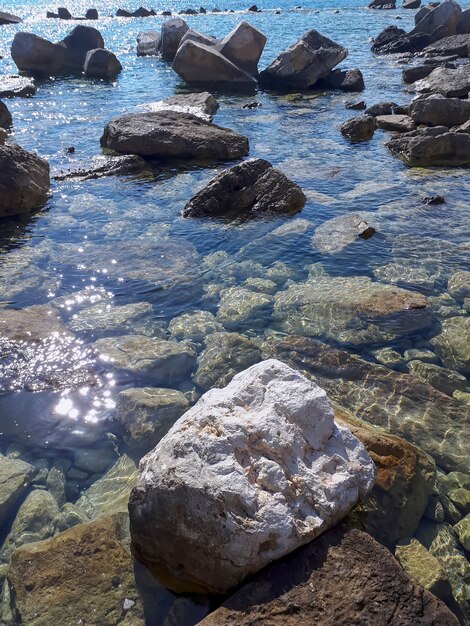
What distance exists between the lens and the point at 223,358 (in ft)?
26.3

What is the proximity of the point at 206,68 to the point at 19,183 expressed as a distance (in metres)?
16.4

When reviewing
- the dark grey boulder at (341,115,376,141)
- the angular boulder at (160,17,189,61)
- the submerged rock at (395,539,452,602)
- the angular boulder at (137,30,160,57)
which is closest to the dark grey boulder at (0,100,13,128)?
the dark grey boulder at (341,115,376,141)

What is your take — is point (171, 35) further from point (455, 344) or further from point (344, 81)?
point (455, 344)

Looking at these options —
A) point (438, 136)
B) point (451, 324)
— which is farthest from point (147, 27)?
point (451, 324)

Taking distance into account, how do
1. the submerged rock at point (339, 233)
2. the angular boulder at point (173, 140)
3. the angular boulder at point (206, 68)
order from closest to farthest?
the submerged rock at point (339, 233), the angular boulder at point (173, 140), the angular boulder at point (206, 68)

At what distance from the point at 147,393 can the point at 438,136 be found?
12.0m

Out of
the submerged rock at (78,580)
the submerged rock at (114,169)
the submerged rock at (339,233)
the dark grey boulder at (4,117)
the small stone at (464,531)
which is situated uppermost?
the dark grey boulder at (4,117)

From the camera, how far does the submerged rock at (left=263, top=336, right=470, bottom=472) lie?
21.6 ft

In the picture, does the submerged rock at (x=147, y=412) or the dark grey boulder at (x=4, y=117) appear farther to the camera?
the dark grey boulder at (x=4, y=117)

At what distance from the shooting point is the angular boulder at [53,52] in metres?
30.0

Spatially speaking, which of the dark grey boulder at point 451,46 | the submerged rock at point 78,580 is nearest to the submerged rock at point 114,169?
the submerged rock at point 78,580

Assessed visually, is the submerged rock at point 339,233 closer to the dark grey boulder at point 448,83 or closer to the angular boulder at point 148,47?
the dark grey boulder at point 448,83

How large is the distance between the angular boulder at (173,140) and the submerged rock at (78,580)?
12407 mm

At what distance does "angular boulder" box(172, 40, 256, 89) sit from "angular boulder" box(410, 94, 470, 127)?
436 inches
